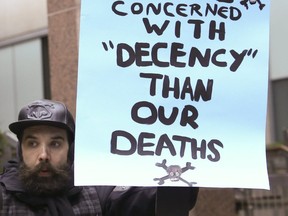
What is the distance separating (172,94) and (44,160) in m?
0.65

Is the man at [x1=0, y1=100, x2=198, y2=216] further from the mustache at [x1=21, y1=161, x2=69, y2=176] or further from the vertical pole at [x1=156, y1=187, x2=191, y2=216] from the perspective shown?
the vertical pole at [x1=156, y1=187, x2=191, y2=216]

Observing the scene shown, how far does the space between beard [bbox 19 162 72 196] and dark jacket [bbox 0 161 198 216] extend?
28mm

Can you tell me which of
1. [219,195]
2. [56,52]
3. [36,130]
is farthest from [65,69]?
[36,130]

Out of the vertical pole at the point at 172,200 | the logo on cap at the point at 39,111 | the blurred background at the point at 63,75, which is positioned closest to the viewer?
the vertical pole at the point at 172,200

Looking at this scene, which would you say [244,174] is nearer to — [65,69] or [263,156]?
[263,156]

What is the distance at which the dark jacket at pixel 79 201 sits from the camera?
2459 mm

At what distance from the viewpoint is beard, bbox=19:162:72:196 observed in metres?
2.50

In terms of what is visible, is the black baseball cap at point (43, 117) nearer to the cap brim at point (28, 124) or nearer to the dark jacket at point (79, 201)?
the cap brim at point (28, 124)

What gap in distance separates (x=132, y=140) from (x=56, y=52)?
436 cm

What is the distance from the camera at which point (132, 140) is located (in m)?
2.13

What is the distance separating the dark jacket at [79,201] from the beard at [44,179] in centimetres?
3

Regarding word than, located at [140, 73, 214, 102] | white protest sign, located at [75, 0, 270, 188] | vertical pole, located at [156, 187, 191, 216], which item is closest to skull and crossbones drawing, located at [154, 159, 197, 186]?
white protest sign, located at [75, 0, 270, 188]

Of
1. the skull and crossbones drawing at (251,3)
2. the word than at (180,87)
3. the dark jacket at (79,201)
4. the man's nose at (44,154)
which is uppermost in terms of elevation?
the skull and crossbones drawing at (251,3)

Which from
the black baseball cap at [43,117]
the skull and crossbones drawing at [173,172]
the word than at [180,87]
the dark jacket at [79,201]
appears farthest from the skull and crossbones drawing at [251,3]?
the black baseball cap at [43,117]
